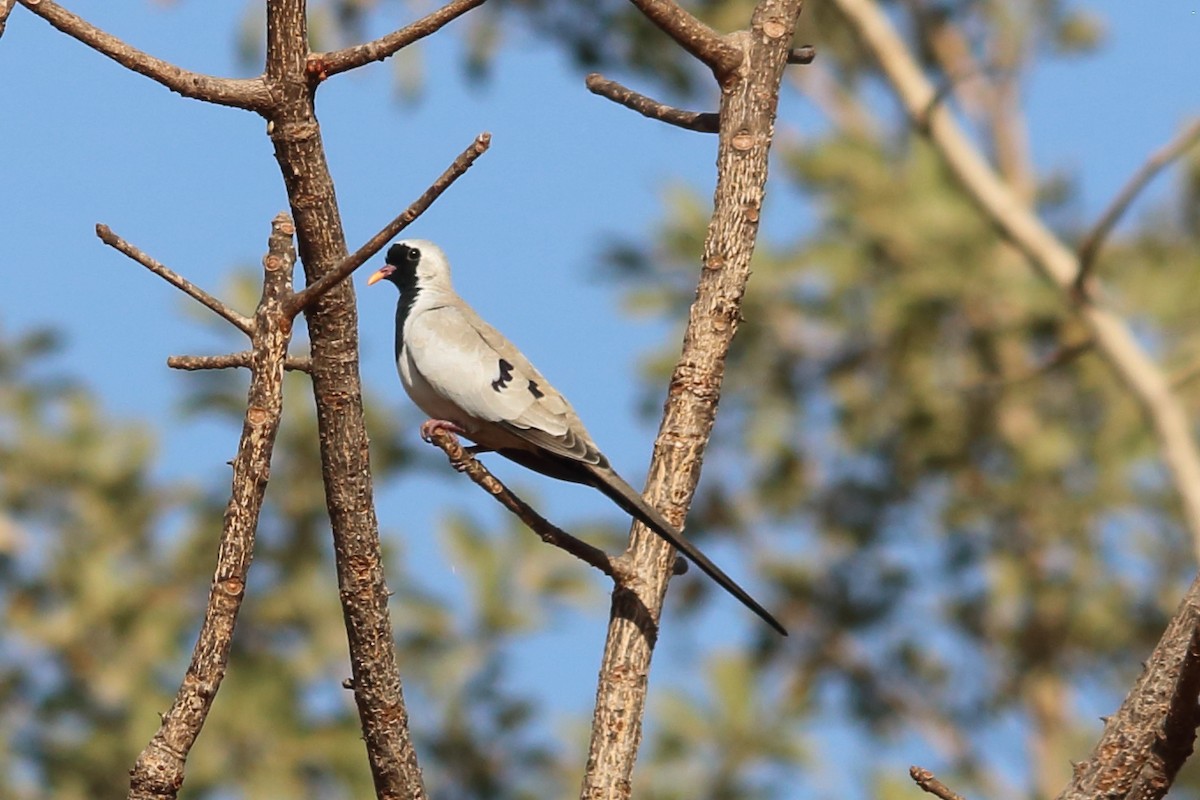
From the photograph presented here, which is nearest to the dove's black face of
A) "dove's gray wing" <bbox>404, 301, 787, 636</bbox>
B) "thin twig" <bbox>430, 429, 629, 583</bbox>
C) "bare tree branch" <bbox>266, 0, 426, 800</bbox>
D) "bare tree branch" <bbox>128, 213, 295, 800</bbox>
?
"dove's gray wing" <bbox>404, 301, 787, 636</bbox>

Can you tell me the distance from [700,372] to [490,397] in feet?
3.45

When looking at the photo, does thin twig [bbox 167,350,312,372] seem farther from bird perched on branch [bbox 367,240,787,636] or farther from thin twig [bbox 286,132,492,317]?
bird perched on branch [bbox 367,240,787,636]

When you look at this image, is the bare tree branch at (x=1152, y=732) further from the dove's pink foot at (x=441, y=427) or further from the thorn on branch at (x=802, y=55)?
the dove's pink foot at (x=441, y=427)

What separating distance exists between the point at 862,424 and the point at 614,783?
26.9 feet

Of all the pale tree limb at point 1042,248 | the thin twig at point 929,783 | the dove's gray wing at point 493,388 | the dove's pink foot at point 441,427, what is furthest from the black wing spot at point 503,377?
the pale tree limb at point 1042,248

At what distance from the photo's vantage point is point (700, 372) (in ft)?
12.6

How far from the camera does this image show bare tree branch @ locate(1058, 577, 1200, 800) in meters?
2.82

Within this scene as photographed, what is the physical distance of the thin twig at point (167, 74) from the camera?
307 cm

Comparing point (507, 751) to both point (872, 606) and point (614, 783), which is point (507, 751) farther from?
point (872, 606)

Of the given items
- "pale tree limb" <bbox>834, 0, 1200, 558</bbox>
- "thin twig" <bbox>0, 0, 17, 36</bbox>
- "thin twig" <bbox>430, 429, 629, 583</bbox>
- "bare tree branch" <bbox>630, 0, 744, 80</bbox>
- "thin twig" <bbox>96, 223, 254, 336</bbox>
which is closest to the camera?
"thin twig" <bbox>0, 0, 17, 36</bbox>

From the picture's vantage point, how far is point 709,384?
3834mm

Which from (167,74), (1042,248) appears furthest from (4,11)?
(1042,248)

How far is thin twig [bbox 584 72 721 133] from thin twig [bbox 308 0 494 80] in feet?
3.83

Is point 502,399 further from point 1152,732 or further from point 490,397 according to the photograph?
point 1152,732
